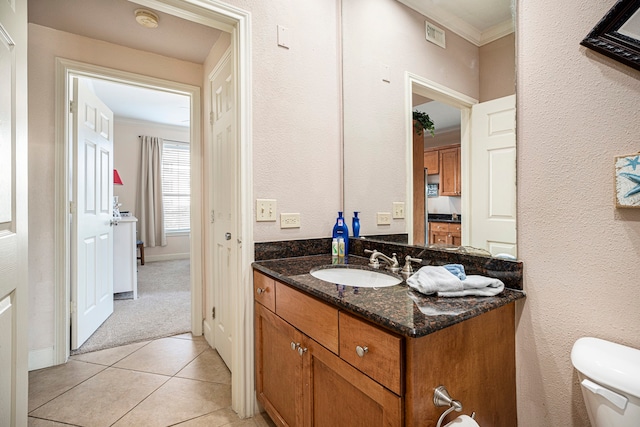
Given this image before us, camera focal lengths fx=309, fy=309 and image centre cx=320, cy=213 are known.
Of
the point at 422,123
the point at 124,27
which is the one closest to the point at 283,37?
the point at 422,123

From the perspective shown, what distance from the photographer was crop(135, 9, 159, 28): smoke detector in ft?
6.45

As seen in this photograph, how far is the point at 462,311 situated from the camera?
859 mm

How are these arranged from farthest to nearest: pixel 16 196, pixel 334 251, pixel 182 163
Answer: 1. pixel 182 163
2. pixel 334 251
3. pixel 16 196

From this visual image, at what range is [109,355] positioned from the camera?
90.3 inches

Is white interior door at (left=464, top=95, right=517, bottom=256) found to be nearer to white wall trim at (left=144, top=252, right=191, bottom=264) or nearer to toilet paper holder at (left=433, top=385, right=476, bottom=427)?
toilet paper holder at (left=433, top=385, right=476, bottom=427)

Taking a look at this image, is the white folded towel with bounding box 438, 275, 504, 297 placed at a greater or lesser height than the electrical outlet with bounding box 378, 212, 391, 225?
lesser

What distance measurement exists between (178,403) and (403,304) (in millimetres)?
1568

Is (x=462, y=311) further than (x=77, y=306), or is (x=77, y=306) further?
(x=77, y=306)

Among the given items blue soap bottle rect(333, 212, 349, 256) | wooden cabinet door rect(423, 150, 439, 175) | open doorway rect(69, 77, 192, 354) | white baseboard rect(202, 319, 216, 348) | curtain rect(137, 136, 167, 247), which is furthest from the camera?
curtain rect(137, 136, 167, 247)

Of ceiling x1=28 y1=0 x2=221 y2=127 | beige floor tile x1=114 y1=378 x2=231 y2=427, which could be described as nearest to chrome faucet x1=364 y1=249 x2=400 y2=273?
beige floor tile x1=114 y1=378 x2=231 y2=427

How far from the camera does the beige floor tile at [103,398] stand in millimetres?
1635

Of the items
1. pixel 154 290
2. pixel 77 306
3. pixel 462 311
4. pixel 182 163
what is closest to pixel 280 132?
pixel 462 311

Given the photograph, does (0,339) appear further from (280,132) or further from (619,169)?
(619,169)

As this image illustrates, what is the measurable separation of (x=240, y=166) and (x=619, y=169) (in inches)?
57.0
